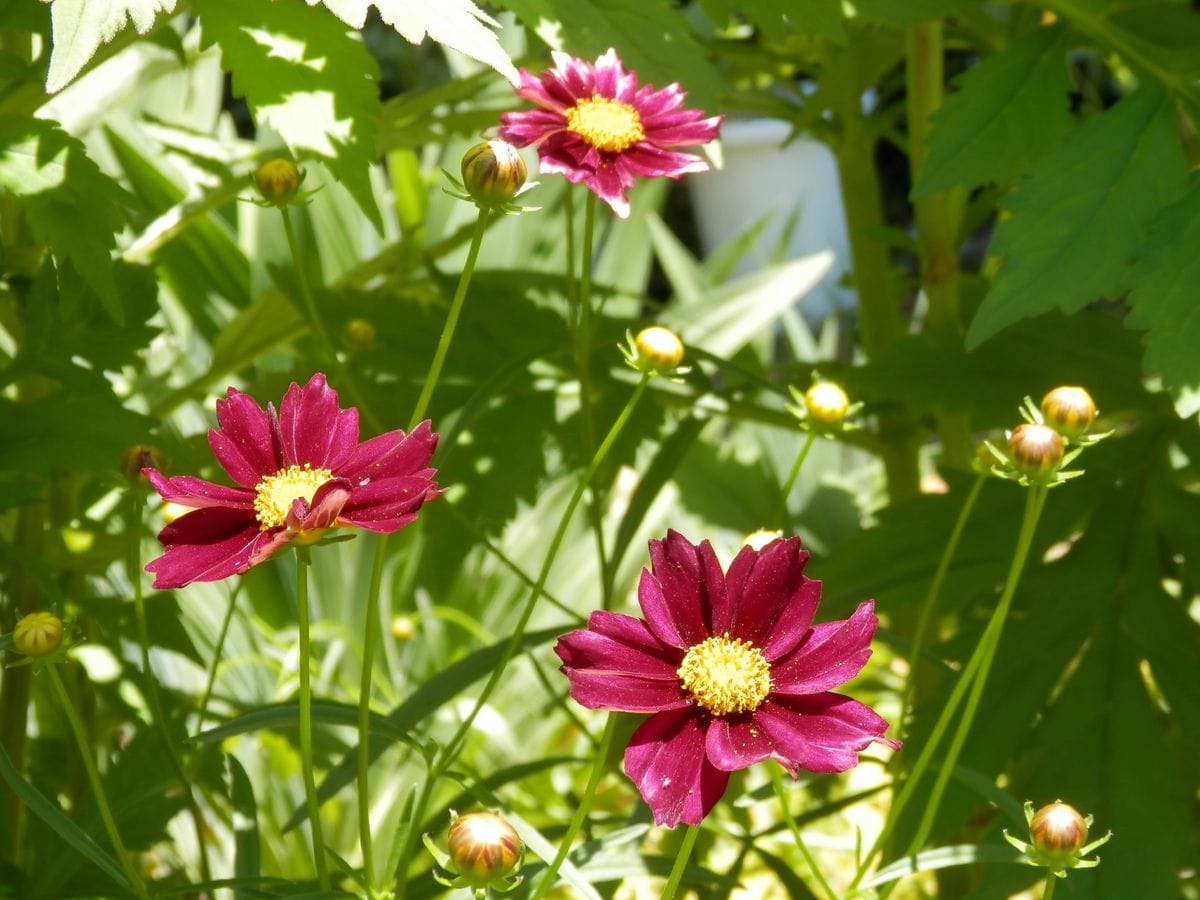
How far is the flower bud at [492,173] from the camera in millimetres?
448

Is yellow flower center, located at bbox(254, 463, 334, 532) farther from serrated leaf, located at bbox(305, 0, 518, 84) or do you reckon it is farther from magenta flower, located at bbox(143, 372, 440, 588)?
serrated leaf, located at bbox(305, 0, 518, 84)

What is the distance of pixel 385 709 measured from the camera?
1.26m

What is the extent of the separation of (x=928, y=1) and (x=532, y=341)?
0.30m

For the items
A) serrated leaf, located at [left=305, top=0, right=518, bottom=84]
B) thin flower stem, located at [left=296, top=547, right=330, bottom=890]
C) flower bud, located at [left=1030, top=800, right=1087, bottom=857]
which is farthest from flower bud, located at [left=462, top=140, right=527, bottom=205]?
flower bud, located at [left=1030, top=800, right=1087, bottom=857]

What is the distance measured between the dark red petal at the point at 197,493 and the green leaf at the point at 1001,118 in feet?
1.18

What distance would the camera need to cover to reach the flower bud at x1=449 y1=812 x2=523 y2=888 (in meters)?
0.37

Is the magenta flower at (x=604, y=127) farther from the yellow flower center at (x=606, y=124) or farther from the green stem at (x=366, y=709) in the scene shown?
the green stem at (x=366, y=709)

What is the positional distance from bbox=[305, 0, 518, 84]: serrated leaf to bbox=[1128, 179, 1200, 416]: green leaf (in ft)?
0.87

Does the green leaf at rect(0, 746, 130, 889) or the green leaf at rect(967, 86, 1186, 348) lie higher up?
the green leaf at rect(967, 86, 1186, 348)

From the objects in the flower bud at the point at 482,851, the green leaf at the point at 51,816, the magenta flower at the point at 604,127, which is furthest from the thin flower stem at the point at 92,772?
the magenta flower at the point at 604,127

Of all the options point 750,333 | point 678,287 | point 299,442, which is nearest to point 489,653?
point 299,442

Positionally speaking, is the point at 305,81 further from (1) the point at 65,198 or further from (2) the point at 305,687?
(2) the point at 305,687

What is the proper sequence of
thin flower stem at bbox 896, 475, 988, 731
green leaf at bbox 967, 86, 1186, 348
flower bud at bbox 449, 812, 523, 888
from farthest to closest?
1. green leaf at bbox 967, 86, 1186, 348
2. thin flower stem at bbox 896, 475, 988, 731
3. flower bud at bbox 449, 812, 523, 888

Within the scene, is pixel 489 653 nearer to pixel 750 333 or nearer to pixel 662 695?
pixel 662 695
